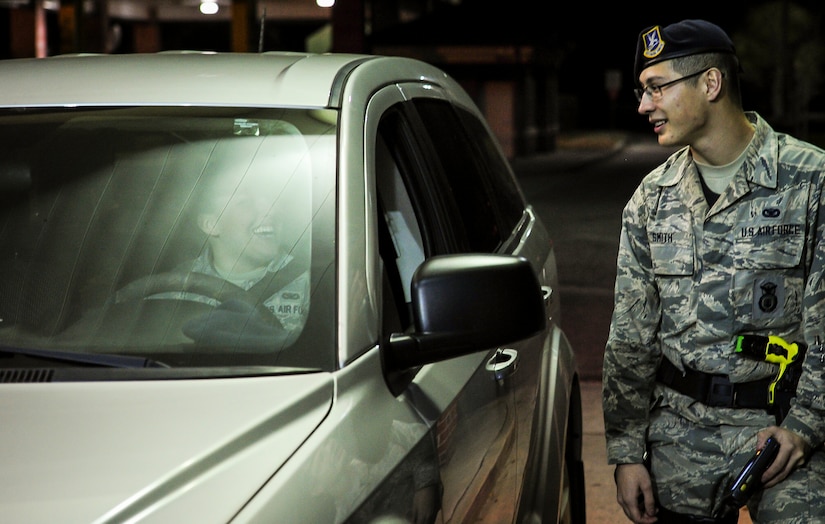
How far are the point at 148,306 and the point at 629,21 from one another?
9415cm

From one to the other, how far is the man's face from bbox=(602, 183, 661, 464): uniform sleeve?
8.2 inches

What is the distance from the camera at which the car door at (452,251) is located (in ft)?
8.30

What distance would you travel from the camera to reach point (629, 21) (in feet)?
306

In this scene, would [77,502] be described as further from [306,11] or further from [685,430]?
[306,11]

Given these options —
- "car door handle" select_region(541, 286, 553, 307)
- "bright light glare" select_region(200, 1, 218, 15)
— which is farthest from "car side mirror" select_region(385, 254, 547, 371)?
"bright light glare" select_region(200, 1, 218, 15)

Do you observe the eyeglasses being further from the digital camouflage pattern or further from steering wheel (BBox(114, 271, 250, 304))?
steering wheel (BBox(114, 271, 250, 304))

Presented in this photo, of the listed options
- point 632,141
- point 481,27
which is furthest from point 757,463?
point 632,141

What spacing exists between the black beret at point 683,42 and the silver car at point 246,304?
0.62 m

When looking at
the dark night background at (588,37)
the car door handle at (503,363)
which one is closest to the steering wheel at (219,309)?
the car door handle at (503,363)

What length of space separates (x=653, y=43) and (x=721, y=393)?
34.2 inches

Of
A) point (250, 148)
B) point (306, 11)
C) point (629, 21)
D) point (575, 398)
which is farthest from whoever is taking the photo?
point (629, 21)

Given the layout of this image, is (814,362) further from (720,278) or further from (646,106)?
(646,106)

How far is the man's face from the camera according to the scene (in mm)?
2975

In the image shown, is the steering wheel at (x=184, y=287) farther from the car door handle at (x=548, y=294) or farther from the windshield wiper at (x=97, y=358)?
the car door handle at (x=548, y=294)
